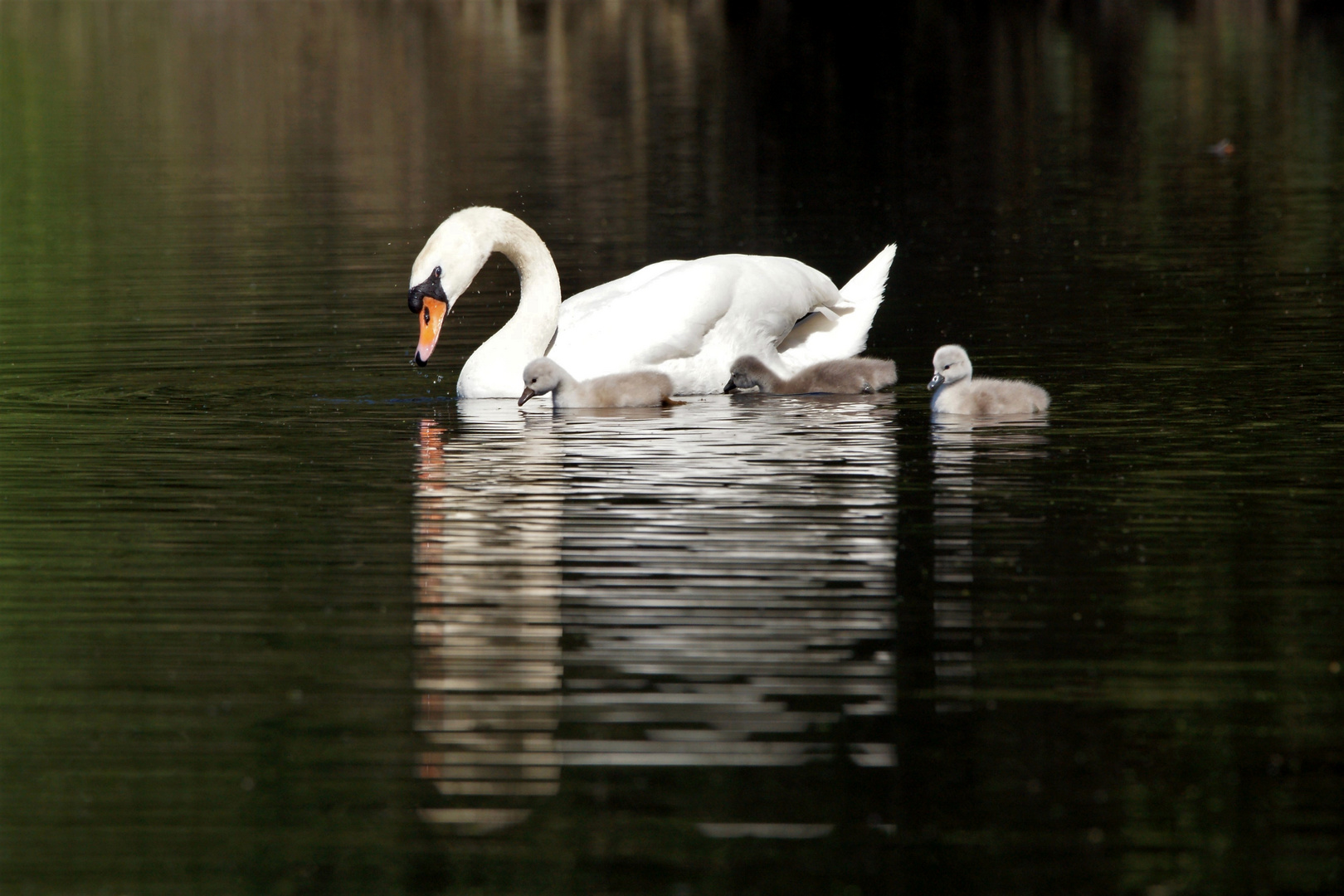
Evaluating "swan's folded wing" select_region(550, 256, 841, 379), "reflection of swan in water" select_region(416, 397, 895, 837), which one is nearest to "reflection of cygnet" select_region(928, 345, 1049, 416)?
"reflection of swan in water" select_region(416, 397, 895, 837)

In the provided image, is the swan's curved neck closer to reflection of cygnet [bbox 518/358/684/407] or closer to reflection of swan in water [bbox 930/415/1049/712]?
reflection of cygnet [bbox 518/358/684/407]

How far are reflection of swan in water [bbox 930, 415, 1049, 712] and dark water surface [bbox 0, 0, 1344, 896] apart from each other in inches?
1.7

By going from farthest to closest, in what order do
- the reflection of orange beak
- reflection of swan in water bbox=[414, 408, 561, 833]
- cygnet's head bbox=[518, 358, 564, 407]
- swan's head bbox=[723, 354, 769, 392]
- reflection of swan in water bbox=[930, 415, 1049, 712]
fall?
swan's head bbox=[723, 354, 769, 392], the reflection of orange beak, cygnet's head bbox=[518, 358, 564, 407], reflection of swan in water bbox=[930, 415, 1049, 712], reflection of swan in water bbox=[414, 408, 561, 833]

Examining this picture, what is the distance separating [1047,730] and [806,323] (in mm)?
9633

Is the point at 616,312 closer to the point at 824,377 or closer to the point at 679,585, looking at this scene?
the point at 824,377

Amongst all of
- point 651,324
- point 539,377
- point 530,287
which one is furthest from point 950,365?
point 530,287

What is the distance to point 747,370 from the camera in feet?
52.2

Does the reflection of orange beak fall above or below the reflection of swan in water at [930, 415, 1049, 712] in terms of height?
above

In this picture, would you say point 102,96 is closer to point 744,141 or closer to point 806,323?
point 744,141

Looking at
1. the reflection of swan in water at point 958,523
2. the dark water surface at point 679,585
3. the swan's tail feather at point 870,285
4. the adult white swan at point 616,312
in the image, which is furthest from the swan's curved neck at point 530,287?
the reflection of swan in water at point 958,523

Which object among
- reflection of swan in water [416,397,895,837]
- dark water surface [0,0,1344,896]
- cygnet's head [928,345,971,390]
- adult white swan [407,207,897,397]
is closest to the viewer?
dark water surface [0,0,1344,896]

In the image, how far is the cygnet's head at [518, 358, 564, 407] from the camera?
14875 millimetres

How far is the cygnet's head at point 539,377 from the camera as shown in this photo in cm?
1488

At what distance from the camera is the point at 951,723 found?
7.88m
